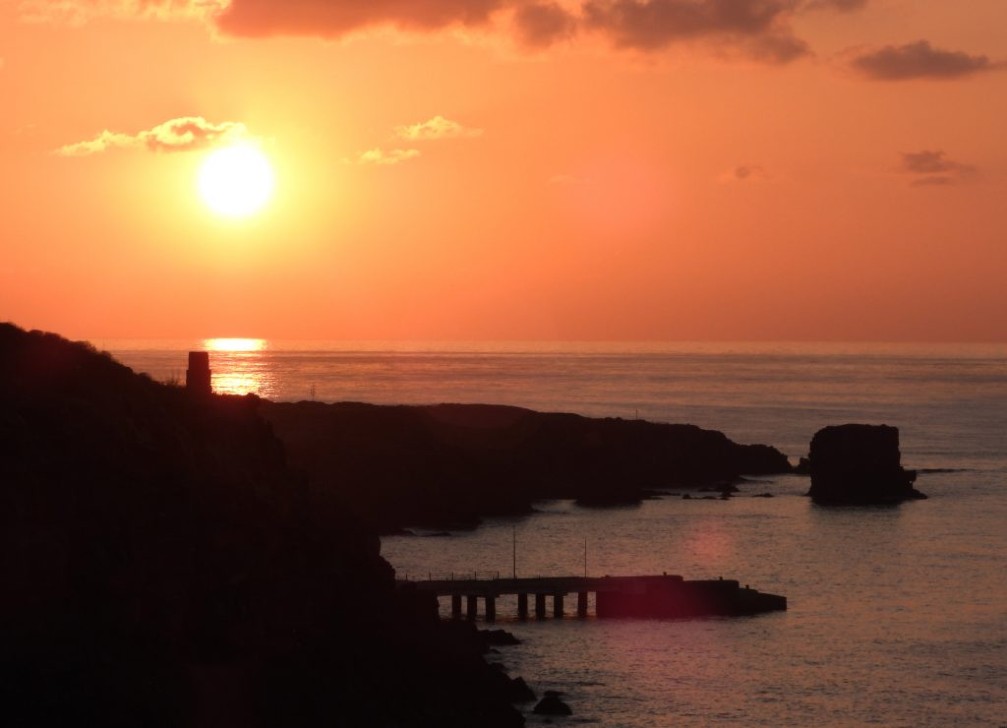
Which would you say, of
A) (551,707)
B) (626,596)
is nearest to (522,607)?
(626,596)

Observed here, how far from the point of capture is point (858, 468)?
164 m

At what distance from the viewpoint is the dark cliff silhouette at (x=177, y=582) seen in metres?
43.5

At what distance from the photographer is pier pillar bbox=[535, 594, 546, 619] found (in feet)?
309

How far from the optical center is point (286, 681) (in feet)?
158

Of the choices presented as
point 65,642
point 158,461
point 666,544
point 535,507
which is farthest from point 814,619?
point 535,507

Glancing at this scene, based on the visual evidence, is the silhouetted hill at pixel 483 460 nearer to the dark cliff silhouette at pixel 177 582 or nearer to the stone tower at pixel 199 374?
the stone tower at pixel 199 374

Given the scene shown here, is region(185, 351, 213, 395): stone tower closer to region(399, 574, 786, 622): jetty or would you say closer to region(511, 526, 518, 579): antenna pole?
region(399, 574, 786, 622): jetty

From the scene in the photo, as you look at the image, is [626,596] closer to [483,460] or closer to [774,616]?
[774,616]

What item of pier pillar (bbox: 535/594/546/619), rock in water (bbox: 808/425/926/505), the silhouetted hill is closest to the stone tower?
pier pillar (bbox: 535/594/546/619)

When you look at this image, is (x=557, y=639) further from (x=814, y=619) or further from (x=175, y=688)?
(x=175, y=688)

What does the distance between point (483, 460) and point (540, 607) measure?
74984 mm

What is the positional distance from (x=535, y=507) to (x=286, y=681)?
11173cm

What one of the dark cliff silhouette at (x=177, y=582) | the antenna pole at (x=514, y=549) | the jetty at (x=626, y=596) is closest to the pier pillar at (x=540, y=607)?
the jetty at (x=626, y=596)

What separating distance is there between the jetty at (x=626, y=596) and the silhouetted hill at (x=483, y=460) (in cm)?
3995
